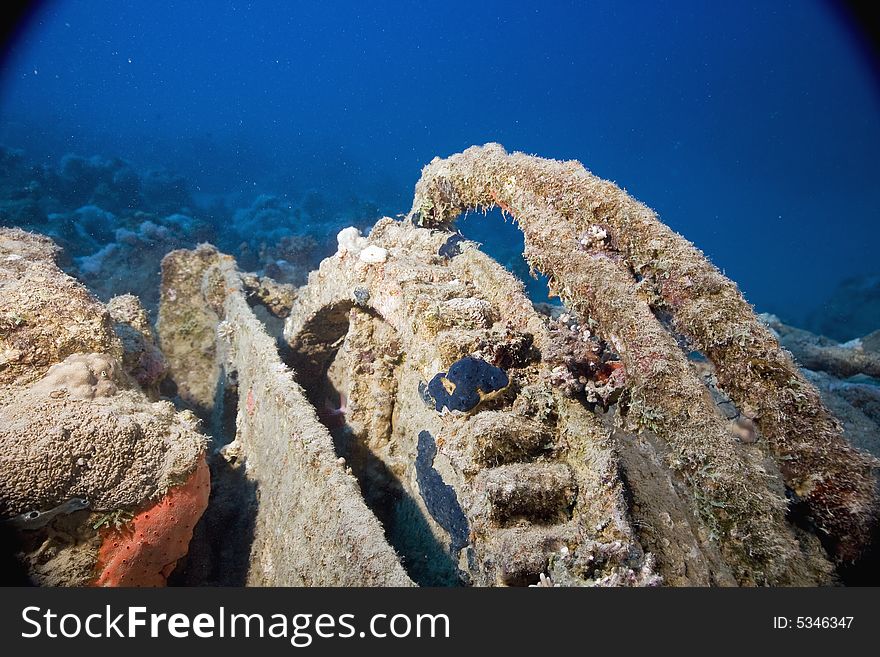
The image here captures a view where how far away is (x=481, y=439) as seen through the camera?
2586mm

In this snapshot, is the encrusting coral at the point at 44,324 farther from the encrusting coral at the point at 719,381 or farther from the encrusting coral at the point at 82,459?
the encrusting coral at the point at 719,381

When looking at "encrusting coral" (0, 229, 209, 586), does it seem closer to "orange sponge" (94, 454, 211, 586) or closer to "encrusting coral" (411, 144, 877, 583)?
"orange sponge" (94, 454, 211, 586)

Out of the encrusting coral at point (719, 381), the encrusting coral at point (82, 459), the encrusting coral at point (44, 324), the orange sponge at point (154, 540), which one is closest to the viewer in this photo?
the encrusting coral at point (719, 381)

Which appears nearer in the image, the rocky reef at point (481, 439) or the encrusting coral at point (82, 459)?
the rocky reef at point (481, 439)

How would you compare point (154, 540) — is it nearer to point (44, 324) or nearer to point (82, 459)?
point (82, 459)

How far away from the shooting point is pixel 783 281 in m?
84.0

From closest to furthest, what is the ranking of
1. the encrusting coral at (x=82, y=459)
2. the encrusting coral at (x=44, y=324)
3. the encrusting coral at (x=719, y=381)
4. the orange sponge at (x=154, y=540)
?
the encrusting coral at (x=719, y=381), the encrusting coral at (x=82, y=459), the orange sponge at (x=154, y=540), the encrusting coral at (x=44, y=324)

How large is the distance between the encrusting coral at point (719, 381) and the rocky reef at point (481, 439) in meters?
0.01

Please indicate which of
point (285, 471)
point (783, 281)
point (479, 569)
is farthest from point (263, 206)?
point (783, 281)

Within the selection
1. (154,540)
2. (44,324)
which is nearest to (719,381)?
(154,540)

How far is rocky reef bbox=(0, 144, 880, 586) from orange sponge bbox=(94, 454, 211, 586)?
0.04ft

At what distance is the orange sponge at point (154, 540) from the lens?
2633 millimetres

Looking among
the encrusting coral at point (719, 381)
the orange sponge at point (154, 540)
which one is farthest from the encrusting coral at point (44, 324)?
the encrusting coral at point (719, 381)

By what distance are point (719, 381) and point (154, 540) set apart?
370cm
